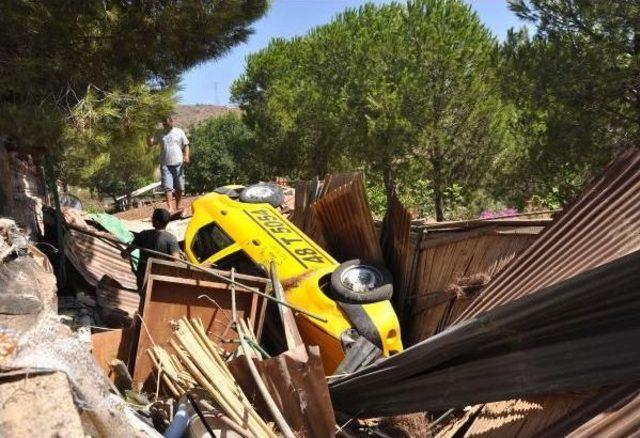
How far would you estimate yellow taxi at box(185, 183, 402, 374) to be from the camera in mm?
5402

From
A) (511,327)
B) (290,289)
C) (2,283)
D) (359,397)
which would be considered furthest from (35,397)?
(290,289)

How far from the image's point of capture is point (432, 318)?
18.5 feet

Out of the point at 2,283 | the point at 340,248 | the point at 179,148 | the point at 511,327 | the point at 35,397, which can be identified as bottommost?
the point at 35,397

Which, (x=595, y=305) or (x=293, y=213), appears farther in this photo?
(x=293, y=213)

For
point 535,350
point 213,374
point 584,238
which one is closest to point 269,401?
point 213,374

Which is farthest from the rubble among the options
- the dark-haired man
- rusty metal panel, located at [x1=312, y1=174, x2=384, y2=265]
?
the dark-haired man

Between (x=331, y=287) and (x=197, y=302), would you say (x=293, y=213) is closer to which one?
(x=331, y=287)

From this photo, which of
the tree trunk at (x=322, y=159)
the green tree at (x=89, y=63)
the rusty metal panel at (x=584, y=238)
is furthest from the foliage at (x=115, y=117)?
the tree trunk at (x=322, y=159)

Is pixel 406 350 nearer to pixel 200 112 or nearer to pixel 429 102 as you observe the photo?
pixel 429 102

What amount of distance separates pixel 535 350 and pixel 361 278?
3.04 m

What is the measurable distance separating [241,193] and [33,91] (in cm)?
263

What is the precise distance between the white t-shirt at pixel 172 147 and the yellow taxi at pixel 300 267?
2401mm

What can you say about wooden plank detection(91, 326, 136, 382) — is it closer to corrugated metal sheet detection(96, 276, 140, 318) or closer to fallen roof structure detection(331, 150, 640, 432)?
fallen roof structure detection(331, 150, 640, 432)

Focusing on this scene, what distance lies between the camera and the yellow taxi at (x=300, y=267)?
5.40m
